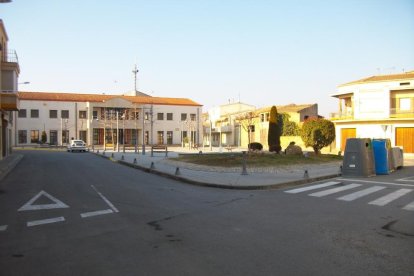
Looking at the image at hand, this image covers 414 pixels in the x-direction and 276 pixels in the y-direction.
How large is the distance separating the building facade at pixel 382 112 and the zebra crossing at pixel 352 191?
3068 cm

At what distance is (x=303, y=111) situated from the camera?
2457 inches

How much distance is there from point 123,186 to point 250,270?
9.71 meters

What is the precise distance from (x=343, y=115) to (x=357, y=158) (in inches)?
1303

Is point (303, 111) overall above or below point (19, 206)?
above

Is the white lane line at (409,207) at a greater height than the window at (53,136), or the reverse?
the window at (53,136)

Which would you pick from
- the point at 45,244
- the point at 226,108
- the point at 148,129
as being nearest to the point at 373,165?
the point at 45,244

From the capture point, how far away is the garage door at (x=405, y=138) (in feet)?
133

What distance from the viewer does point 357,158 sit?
57.7 feet

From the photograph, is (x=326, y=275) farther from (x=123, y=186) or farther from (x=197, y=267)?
(x=123, y=186)

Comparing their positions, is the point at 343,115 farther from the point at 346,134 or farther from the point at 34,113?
the point at 34,113

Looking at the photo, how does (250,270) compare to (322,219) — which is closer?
(250,270)

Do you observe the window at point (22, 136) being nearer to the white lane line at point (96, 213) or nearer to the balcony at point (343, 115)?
the balcony at point (343, 115)

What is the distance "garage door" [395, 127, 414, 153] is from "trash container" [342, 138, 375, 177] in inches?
1044

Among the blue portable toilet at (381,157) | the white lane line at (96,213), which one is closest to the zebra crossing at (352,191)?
the blue portable toilet at (381,157)
